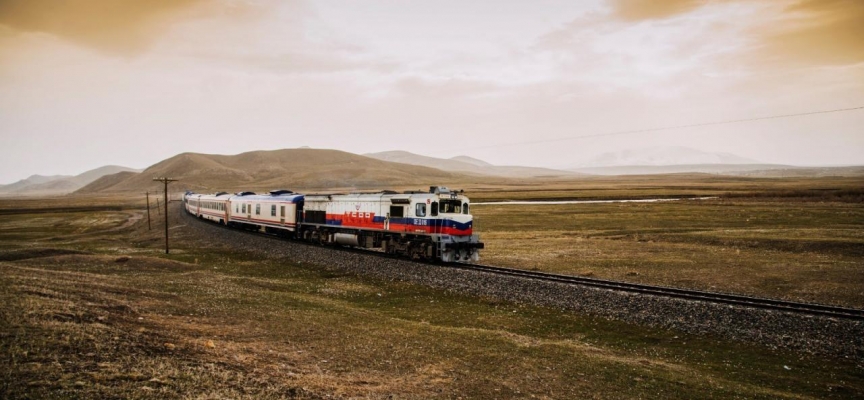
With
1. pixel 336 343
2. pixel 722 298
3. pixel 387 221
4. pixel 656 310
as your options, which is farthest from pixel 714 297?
pixel 387 221

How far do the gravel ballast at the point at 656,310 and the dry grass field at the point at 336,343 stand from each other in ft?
3.08

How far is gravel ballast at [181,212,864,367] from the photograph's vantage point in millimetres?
18953

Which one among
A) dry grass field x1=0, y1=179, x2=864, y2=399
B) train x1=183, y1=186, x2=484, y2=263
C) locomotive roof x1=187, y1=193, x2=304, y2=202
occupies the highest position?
locomotive roof x1=187, y1=193, x2=304, y2=202

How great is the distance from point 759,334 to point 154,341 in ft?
69.3

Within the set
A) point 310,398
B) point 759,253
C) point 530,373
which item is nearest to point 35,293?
point 310,398

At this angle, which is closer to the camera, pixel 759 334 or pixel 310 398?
pixel 310 398

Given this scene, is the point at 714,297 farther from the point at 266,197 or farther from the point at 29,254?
the point at 266,197

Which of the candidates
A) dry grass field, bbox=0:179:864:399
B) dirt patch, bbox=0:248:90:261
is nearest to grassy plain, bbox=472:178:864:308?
dry grass field, bbox=0:179:864:399

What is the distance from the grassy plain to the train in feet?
20.5

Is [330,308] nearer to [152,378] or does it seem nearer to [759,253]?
[152,378]

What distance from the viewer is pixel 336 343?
60.4ft

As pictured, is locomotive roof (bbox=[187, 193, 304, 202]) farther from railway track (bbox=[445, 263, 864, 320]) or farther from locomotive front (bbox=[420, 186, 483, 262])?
railway track (bbox=[445, 263, 864, 320])

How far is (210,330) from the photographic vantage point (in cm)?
1820

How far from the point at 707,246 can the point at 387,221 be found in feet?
98.8
